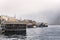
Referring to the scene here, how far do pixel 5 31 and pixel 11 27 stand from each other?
2.21 meters

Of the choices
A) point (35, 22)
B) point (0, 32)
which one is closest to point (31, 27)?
point (35, 22)

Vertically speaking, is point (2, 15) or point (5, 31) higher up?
point (2, 15)

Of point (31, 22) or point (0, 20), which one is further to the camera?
point (31, 22)

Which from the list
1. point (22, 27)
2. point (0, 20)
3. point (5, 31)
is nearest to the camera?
point (22, 27)

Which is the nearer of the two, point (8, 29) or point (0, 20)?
point (8, 29)

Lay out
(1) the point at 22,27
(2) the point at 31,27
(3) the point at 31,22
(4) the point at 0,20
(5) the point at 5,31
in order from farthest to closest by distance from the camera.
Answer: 1. (2) the point at 31,27
2. (3) the point at 31,22
3. (4) the point at 0,20
4. (5) the point at 5,31
5. (1) the point at 22,27

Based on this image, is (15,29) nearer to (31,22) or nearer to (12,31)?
(12,31)

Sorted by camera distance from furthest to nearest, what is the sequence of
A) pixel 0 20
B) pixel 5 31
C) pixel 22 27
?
pixel 0 20 < pixel 5 31 < pixel 22 27

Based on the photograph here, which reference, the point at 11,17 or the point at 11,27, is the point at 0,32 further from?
the point at 11,17

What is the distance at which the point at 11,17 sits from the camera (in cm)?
4697

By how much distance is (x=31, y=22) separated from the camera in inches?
2126

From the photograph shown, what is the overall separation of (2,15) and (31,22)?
9.00 m

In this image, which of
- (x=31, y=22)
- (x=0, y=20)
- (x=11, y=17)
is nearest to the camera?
(x=11, y=17)

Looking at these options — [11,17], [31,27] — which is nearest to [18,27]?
[11,17]
